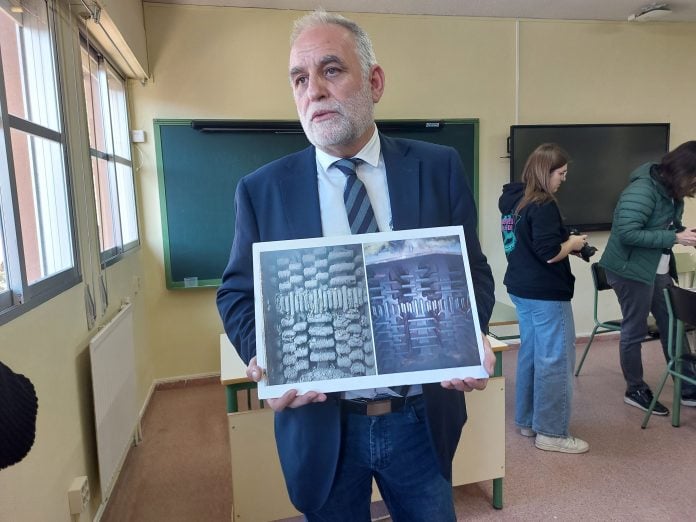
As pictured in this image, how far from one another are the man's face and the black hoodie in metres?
1.68

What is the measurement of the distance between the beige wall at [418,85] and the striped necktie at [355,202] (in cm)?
193

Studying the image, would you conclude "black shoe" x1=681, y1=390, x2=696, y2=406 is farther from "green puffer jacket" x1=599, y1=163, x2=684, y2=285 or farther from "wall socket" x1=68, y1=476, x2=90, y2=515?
"wall socket" x1=68, y1=476, x2=90, y2=515

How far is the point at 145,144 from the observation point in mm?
3551

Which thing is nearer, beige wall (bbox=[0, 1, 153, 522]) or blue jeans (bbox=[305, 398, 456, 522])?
blue jeans (bbox=[305, 398, 456, 522])

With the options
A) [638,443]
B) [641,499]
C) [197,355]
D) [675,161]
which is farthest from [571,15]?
[197,355]

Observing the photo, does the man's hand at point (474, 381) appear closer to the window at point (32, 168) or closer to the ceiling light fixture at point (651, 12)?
the window at point (32, 168)

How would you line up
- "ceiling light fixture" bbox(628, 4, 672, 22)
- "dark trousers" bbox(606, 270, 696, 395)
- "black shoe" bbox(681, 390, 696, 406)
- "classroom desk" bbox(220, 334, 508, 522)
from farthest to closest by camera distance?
"ceiling light fixture" bbox(628, 4, 672, 22), "black shoe" bbox(681, 390, 696, 406), "dark trousers" bbox(606, 270, 696, 395), "classroom desk" bbox(220, 334, 508, 522)

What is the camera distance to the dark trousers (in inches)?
113

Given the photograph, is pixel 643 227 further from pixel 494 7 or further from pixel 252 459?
pixel 252 459

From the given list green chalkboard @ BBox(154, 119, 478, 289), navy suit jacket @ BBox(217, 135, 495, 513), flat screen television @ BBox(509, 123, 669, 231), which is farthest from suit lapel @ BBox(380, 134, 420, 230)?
flat screen television @ BBox(509, 123, 669, 231)

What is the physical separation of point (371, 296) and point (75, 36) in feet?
7.30

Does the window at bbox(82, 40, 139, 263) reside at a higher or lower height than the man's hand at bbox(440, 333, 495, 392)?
higher

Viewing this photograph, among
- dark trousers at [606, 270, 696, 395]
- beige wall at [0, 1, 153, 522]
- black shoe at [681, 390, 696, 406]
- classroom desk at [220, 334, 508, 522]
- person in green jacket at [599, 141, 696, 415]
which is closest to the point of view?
beige wall at [0, 1, 153, 522]

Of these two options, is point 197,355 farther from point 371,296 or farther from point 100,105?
point 371,296
